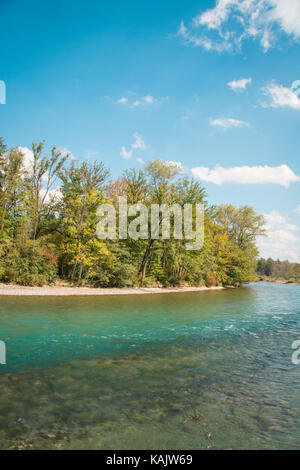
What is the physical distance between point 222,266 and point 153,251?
13220 mm

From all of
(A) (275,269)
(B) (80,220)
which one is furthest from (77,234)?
(A) (275,269)

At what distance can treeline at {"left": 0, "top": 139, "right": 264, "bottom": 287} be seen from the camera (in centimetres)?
2053

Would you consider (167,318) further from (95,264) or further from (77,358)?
(95,264)

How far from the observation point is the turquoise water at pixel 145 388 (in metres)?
3.41

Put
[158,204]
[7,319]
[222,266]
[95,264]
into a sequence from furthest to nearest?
[222,266] → [158,204] → [95,264] → [7,319]

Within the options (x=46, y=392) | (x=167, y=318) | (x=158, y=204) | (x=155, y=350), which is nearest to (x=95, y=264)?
(x=158, y=204)

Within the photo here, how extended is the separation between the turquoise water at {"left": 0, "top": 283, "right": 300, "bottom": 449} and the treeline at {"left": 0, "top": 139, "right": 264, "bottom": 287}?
11.5 meters

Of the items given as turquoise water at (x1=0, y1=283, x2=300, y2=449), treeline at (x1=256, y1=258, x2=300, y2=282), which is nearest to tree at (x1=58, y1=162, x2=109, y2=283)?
turquoise water at (x1=0, y1=283, x2=300, y2=449)

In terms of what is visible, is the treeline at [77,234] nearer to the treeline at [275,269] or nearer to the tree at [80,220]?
the tree at [80,220]

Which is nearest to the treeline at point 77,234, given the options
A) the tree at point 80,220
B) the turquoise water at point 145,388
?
the tree at point 80,220

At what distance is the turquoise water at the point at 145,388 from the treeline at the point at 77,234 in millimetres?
11470

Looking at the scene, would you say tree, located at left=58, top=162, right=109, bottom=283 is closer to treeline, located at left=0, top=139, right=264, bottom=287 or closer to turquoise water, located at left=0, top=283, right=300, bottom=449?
treeline, located at left=0, top=139, right=264, bottom=287

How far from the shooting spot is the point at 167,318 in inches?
483

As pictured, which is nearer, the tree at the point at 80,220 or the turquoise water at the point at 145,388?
the turquoise water at the point at 145,388
